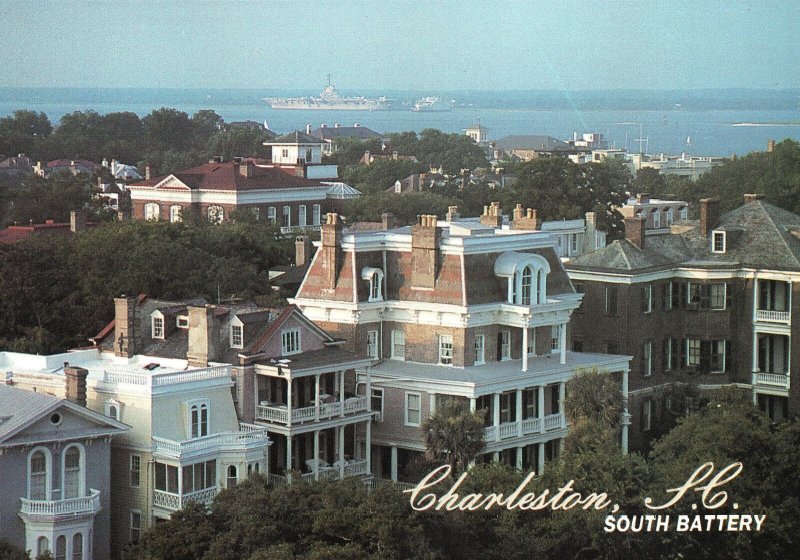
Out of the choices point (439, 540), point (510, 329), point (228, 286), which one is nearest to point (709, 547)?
point (439, 540)

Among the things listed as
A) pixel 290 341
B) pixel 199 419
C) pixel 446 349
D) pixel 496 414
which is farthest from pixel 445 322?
pixel 199 419

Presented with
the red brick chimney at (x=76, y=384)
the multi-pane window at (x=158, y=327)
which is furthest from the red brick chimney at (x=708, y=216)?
the red brick chimney at (x=76, y=384)

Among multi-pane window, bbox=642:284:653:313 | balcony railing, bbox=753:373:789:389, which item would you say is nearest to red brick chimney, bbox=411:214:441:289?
multi-pane window, bbox=642:284:653:313

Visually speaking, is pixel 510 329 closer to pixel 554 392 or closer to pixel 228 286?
pixel 554 392

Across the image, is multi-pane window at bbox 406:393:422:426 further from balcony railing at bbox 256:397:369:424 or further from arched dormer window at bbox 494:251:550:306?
arched dormer window at bbox 494:251:550:306

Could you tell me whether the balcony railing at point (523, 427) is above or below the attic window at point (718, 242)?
below

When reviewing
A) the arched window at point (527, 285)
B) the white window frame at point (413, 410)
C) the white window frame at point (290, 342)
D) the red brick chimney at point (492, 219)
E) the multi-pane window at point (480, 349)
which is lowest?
the white window frame at point (413, 410)

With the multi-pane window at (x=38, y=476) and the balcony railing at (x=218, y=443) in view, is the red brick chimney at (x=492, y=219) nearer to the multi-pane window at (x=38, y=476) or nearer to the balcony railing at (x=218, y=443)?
the balcony railing at (x=218, y=443)
